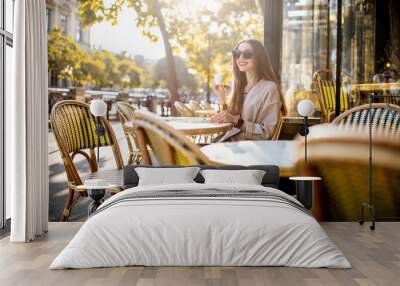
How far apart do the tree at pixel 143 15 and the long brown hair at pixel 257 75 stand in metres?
0.55

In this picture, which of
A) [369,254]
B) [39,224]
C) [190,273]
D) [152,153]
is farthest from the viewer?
[152,153]

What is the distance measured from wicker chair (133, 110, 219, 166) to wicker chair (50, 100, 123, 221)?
259mm

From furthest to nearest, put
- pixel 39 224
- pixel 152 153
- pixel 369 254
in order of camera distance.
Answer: pixel 152 153 → pixel 39 224 → pixel 369 254

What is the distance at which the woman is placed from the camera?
240 inches

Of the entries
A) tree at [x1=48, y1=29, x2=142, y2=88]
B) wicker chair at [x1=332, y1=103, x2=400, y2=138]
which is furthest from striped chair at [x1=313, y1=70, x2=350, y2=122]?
tree at [x1=48, y1=29, x2=142, y2=88]

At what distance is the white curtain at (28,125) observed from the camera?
5.14 meters

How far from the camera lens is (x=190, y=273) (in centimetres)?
407

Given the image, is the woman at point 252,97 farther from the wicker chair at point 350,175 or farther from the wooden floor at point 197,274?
the wooden floor at point 197,274

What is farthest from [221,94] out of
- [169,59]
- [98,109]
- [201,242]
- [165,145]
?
[201,242]

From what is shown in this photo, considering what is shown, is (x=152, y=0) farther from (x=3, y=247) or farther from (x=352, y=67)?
(x=3, y=247)

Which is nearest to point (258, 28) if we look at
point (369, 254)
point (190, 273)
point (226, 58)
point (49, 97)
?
point (226, 58)

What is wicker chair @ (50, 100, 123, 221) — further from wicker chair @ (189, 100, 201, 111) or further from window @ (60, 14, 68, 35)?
wicker chair @ (189, 100, 201, 111)

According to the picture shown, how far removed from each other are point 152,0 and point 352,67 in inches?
78.4

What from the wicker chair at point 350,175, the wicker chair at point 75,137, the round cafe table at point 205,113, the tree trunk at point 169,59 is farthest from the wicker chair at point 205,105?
the wicker chair at point 350,175
